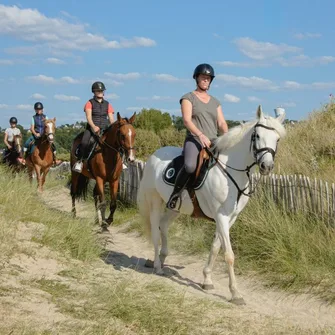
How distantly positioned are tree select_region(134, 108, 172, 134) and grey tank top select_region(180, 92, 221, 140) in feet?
72.9

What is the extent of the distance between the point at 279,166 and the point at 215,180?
16.2 feet

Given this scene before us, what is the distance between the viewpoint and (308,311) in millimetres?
6586

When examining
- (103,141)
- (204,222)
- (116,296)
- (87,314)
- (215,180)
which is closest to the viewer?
(87,314)

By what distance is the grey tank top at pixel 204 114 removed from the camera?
24.7 ft

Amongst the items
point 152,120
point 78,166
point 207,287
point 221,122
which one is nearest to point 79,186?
point 78,166

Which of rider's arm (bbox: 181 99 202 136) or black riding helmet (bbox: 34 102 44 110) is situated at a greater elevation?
black riding helmet (bbox: 34 102 44 110)

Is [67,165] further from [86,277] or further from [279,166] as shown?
[86,277]

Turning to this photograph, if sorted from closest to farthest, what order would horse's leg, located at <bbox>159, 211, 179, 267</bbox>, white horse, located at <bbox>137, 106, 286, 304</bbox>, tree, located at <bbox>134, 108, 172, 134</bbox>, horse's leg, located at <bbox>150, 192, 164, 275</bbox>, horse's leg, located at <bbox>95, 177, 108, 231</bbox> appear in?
white horse, located at <bbox>137, 106, 286, 304</bbox> → horse's leg, located at <bbox>150, 192, 164, 275</bbox> → horse's leg, located at <bbox>159, 211, 179, 267</bbox> → horse's leg, located at <bbox>95, 177, 108, 231</bbox> → tree, located at <bbox>134, 108, 172, 134</bbox>

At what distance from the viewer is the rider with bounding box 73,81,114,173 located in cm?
1206

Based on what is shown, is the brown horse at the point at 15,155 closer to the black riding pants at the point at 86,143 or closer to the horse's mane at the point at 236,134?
the black riding pants at the point at 86,143

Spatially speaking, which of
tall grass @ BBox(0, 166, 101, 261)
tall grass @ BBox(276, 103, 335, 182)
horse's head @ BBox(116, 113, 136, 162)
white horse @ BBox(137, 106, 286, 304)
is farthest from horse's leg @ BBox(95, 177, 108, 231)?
tall grass @ BBox(276, 103, 335, 182)

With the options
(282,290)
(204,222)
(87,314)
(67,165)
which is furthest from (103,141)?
(67,165)

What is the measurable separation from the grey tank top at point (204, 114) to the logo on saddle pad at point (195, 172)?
43 centimetres

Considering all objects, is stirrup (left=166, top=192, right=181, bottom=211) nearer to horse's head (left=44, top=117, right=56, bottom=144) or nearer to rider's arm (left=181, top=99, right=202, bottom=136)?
rider's arm (left=181, top=99, right=202, bottom=136)
